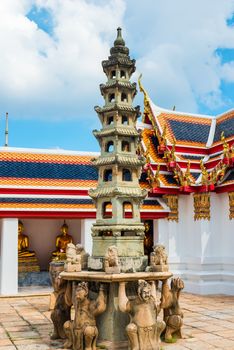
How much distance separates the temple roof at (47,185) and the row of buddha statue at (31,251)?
2944mm

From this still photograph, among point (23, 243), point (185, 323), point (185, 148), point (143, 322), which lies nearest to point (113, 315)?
point (143, 322)

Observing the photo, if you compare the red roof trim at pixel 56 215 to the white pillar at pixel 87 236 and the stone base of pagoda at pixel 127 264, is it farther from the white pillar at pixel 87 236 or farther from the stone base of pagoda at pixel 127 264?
the stone base of pagoda at pixel 127 264

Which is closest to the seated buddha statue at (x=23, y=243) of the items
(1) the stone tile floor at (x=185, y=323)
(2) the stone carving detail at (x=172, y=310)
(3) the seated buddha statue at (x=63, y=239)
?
(3) the seated buddha statue at (x=63, y=239)

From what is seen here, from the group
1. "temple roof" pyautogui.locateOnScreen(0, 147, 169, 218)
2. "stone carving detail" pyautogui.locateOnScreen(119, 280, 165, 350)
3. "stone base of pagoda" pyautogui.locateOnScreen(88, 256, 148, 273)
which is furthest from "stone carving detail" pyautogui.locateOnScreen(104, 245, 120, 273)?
"temple roof" pyautogui.locateOnScreen(0, 147, 169, 218)

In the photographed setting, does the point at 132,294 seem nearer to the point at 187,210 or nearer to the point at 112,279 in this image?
the point at 112,279

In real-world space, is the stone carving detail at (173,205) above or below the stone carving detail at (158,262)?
above

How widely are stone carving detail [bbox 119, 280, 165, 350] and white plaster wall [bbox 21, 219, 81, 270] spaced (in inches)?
A: 466

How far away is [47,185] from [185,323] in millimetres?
7194

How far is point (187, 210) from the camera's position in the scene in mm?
15891

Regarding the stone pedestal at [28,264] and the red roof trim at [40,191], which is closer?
the red roof trim at [40,191]

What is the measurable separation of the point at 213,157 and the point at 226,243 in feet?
11.1

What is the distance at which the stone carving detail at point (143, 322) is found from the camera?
6.99 m

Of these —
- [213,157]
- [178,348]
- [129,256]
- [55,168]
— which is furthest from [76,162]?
[178,348]

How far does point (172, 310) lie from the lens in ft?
27.6
